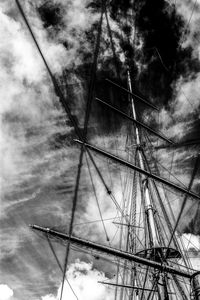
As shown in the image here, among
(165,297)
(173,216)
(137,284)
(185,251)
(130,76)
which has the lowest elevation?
(165,297)

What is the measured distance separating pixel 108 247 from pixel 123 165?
559 cm

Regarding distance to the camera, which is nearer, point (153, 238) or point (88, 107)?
point (88, 107)

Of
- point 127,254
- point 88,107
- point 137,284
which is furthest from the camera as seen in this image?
point 137,284

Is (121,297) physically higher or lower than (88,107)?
lower

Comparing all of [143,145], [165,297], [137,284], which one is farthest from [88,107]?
[137,284]

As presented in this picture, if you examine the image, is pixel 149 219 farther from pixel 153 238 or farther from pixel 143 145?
pixel 143 145

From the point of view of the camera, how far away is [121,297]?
15609 mm

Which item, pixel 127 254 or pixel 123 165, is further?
pixel 123 165

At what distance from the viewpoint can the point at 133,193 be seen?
16.9m

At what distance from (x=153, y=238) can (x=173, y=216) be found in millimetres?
4096

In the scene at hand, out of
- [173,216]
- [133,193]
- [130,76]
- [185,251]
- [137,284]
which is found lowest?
[137,284]

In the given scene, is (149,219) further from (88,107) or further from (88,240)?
(88,107)

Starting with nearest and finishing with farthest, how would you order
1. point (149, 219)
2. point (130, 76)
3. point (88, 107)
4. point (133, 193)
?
1. point (88, 107)
2. point (149, 219)
3. point (133, 193)
4. point (130, 76)

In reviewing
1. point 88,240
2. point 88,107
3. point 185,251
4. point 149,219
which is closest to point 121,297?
point 185,251
